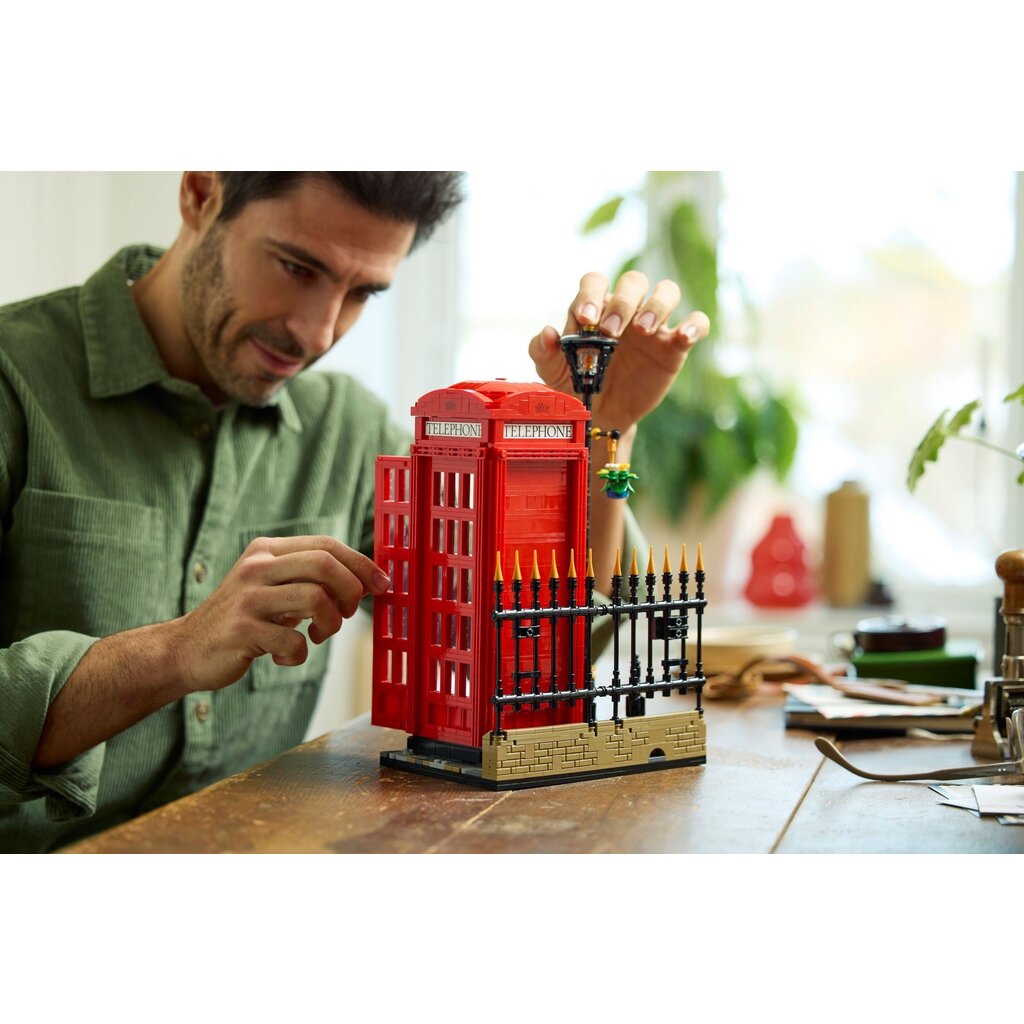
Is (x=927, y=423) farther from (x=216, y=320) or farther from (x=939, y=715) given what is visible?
(x=216, y=320)

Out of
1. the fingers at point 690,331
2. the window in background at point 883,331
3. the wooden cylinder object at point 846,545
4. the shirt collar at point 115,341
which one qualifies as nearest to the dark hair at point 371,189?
the shirt collar at point 115,341

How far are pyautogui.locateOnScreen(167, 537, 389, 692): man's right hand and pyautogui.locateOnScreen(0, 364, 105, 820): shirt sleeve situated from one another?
180 mm

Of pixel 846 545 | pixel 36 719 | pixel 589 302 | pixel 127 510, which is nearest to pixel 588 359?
pixel 589 302

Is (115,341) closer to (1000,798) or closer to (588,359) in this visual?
(588,359)

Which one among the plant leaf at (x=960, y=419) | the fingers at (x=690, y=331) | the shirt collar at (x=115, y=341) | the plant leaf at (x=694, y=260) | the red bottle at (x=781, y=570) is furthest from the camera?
the red bottle at (x=781, y=570)

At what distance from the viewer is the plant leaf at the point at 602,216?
134 inches

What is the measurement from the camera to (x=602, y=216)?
341 cm

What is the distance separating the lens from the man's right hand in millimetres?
1328

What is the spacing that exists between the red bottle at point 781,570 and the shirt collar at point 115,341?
200 centimetres

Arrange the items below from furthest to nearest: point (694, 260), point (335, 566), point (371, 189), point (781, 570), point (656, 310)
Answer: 1. point (781, 570)
2. point (694, 260)
3. point (371, 189)
4. point (656, 310)
5. point (335, 566)

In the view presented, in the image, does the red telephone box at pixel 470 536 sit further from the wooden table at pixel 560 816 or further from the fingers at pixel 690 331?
the fingers at pixel 690 331

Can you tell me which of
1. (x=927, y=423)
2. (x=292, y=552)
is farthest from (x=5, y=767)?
(x=927, y=423)

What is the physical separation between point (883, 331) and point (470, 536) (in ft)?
8.29

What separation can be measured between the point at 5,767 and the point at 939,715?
3.82 feet
